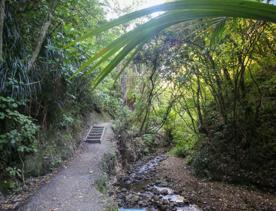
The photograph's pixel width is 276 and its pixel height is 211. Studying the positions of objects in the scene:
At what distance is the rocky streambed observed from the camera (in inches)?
190

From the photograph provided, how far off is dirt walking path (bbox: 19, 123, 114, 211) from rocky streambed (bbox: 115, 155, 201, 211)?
33.5 inches

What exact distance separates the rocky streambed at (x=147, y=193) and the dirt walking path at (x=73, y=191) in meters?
0.85

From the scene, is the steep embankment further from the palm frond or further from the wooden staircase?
the palm frond

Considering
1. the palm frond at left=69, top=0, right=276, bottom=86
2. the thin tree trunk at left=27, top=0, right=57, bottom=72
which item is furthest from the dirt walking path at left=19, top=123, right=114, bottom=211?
the palm frond at left=69, top=0, right=276, bottom=86

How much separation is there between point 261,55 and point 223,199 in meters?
3.19

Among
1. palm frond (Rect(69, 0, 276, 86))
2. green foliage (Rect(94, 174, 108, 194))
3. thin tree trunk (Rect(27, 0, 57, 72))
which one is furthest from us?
green foliage (Rect(94, 174, 108, 194))

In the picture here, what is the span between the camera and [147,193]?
568cm

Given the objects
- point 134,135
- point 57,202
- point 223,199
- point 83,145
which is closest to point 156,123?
point 134,135

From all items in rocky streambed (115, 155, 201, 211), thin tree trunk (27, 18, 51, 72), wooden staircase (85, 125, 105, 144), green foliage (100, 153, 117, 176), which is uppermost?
thin tree trunk (27, 18, 51, 72)

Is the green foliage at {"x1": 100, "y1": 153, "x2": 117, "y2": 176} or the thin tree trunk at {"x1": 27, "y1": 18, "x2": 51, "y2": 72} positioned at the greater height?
the thin tree trunk at {"x1": 27, "y1": 18, "x2": 51, "y2": 72}

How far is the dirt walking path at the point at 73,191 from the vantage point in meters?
3.47

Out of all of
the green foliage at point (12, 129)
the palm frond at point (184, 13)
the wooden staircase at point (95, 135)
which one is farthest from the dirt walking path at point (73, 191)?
the palm frond at point (184, 13)

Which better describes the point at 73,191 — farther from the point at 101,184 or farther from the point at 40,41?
the point at 40,41

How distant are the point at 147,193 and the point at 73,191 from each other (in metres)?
2.22
